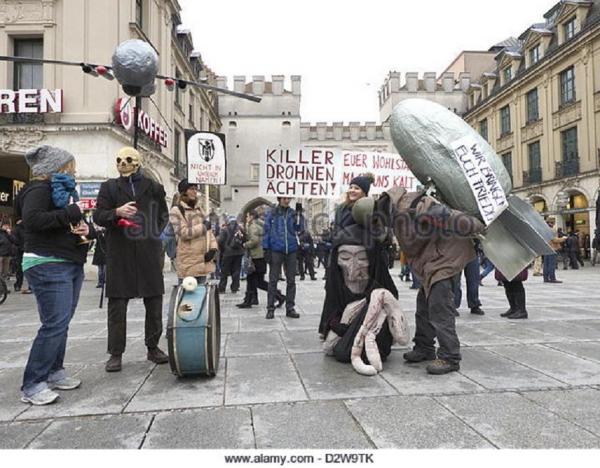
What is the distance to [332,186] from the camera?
20.9ft

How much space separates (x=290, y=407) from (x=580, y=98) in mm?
25484

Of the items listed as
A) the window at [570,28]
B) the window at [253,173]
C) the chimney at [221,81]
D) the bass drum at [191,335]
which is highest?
the chimney at [221,81]

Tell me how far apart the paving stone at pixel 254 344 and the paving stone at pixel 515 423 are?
1947 mm

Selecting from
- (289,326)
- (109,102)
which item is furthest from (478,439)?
(109,102)

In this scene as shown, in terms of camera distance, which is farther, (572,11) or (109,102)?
(572,11)

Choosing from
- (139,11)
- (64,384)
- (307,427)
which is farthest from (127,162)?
(139,11)

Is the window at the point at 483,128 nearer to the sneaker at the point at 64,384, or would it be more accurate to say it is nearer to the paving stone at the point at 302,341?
the paving stone at the point at 302,341

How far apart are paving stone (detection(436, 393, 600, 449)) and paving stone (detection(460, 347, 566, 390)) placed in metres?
0.26

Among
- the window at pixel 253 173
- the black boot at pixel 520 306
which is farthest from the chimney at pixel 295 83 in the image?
the black boot at pixel 520 306

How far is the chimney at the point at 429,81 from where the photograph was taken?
3831 cm

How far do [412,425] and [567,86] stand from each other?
26911 millimetres

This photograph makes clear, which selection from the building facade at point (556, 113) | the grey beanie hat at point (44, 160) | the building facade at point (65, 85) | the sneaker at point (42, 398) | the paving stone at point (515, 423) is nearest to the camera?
the paving stone at point (515, 423)

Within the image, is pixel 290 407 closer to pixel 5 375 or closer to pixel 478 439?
pixel 478 439

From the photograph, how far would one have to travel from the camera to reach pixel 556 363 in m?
3.72
